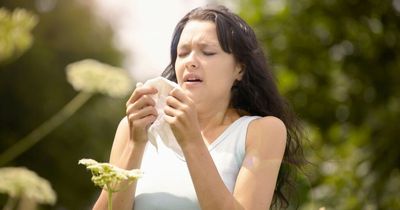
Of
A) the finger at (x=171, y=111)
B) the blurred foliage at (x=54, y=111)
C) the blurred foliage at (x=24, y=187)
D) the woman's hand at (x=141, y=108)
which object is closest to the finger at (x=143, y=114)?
the woman's hand at (x=141, y=108)

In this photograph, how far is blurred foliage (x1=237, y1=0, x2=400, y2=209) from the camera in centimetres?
1005

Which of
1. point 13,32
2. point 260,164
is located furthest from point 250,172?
point 13,32

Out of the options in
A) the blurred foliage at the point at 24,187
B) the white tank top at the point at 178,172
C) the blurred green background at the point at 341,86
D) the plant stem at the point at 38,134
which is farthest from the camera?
the blurred green background at the point at 341,86

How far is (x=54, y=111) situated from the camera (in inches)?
894

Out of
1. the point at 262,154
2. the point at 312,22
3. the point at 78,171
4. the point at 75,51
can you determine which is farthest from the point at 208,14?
the point at 75,51

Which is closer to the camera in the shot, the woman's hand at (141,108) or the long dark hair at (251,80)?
the woman's hand at (141,108)

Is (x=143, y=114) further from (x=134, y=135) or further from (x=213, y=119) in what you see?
(x=213, y=119)

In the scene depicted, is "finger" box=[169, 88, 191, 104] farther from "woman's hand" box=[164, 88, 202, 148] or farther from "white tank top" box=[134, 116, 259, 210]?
"white tank top" box=[134, 116, 259, 210]

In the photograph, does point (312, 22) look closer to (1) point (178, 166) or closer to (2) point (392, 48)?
(2) point (392, 48)

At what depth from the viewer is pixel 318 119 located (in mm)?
11148

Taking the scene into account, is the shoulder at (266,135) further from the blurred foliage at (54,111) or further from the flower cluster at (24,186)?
the blurred foliage at (54,111)

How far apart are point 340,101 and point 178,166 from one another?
8920mm

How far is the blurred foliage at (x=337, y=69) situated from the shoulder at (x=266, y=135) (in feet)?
20.0

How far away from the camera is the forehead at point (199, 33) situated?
2.71 metres
